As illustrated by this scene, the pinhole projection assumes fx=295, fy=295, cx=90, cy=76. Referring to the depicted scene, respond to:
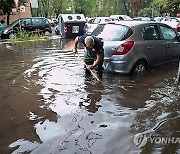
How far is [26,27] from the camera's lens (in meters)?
22.4

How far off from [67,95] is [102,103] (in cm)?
95

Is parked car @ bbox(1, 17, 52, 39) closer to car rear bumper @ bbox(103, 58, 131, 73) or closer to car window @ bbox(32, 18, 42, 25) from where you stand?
car window @ bbox(32, 18, 42, 25)

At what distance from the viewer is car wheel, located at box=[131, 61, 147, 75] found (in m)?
7.94

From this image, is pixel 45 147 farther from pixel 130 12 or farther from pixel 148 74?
pixel 130 12

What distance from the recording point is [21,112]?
18.2 feet

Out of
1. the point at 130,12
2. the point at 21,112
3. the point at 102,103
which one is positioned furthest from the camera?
the point at 130,12

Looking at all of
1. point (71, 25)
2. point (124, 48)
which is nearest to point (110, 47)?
point (124, 48)

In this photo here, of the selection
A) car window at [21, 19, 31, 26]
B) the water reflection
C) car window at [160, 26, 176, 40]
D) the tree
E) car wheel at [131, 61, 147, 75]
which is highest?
the tree

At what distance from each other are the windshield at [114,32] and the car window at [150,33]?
0.53m

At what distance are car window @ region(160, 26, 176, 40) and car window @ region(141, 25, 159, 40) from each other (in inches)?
13.8

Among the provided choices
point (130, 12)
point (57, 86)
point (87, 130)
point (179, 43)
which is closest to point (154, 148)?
point (87, 130)

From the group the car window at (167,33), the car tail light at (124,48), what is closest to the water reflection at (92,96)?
the car tail light at (124,48)

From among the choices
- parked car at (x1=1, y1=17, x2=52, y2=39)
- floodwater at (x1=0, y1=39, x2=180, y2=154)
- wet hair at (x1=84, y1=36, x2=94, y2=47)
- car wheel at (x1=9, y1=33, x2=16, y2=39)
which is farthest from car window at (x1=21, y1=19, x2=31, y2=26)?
wet hair at (x1=84, y1=36, x2=94, y2=47)

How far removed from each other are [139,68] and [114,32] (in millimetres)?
1210
